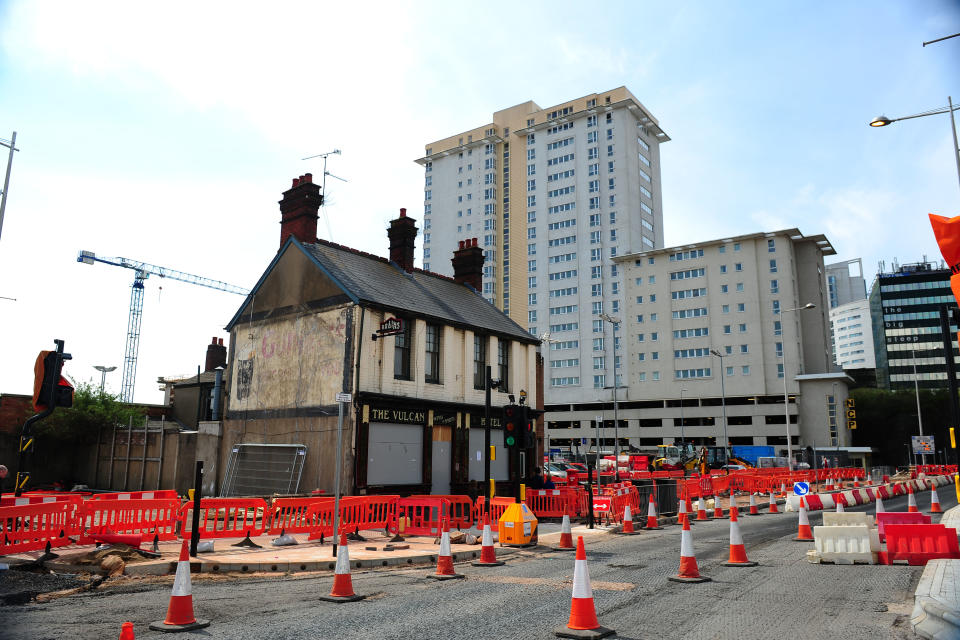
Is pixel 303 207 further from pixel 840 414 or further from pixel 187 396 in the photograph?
pixel 840 414

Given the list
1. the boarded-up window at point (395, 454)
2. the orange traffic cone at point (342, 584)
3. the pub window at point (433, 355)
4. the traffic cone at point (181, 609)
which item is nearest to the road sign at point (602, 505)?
the boarded-up window at point (395, 454)

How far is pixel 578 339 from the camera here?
102 metres

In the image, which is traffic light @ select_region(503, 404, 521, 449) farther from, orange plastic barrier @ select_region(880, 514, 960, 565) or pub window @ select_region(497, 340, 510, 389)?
pub window @ select_region(497, 340, 510, 389)

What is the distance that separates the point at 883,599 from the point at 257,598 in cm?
834

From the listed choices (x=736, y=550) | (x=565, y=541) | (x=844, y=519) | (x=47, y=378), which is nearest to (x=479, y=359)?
(x=565, y=541)

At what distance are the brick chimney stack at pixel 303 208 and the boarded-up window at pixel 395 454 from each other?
27.4ft

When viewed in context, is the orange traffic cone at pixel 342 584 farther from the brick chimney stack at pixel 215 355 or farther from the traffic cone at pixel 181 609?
the brick chimney stack at pixel 215 355

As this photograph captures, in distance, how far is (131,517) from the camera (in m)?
14.5

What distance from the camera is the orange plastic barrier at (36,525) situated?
11.7 m

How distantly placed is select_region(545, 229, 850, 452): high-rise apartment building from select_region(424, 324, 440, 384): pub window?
5607 centimetres

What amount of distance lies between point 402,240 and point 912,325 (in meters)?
135

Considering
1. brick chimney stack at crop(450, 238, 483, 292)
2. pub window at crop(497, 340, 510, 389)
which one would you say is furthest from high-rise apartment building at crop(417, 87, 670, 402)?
pub window at crop(497, 340, 510, 389)

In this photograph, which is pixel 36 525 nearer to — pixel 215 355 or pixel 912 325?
pixel 215 355

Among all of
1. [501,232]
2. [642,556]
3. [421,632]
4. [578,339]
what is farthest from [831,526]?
[501,232]
